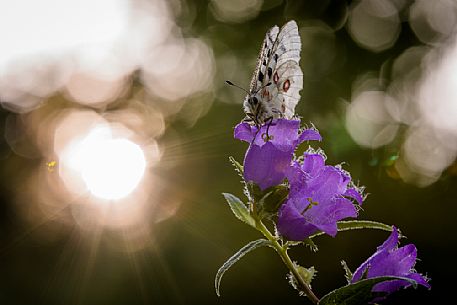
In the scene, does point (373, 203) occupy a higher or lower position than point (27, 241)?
higher

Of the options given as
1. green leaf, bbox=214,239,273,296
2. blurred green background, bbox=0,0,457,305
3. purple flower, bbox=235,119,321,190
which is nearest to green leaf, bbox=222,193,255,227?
purple flower, bbox=235,119,321,190

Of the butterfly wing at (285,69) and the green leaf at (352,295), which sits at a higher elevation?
the butterfly wing at (285,69)

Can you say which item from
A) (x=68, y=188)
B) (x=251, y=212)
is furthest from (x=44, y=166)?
(x=251, y=212)

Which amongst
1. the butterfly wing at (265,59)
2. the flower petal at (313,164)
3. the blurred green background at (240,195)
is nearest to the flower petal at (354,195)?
the flower petal at (313,164)

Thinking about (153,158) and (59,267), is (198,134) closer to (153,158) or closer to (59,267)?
(153,158)

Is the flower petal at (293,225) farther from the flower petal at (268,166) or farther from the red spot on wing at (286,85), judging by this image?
the red spot on wing at (286,85)

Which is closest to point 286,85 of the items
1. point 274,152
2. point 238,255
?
point 274,152
